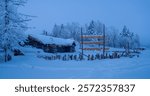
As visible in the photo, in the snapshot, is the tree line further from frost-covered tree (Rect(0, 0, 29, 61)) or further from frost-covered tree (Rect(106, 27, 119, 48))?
frost-covered tree (Rect(0, 0, 29, 61))

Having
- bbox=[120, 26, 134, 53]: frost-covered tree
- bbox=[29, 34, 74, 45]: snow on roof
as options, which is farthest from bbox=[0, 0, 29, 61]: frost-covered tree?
bbox=[29, 34, 74, 45]: snow on roof

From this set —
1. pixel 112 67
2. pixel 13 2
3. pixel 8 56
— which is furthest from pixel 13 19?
pixel 112 67

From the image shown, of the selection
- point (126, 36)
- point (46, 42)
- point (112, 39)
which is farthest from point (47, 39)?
point (126, 36)

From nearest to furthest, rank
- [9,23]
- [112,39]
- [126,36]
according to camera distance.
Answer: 1. [9,23]
2. [126,36]
3. [112,39]

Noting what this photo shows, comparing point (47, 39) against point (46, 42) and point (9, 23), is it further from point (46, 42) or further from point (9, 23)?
point (9, 23)

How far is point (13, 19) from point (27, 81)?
7853 millimetres

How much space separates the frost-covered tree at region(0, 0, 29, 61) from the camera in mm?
16250

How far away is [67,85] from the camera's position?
9.09m

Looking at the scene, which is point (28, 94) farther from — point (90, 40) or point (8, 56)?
point (90, 40)

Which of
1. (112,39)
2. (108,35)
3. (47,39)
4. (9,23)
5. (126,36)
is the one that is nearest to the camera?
(9,23)

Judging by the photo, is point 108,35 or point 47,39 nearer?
point 108,35

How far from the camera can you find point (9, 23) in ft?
54.0

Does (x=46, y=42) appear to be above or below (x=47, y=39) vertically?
below

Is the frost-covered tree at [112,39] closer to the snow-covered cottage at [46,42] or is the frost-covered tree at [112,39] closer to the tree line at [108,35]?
the tree line at [108,35]
